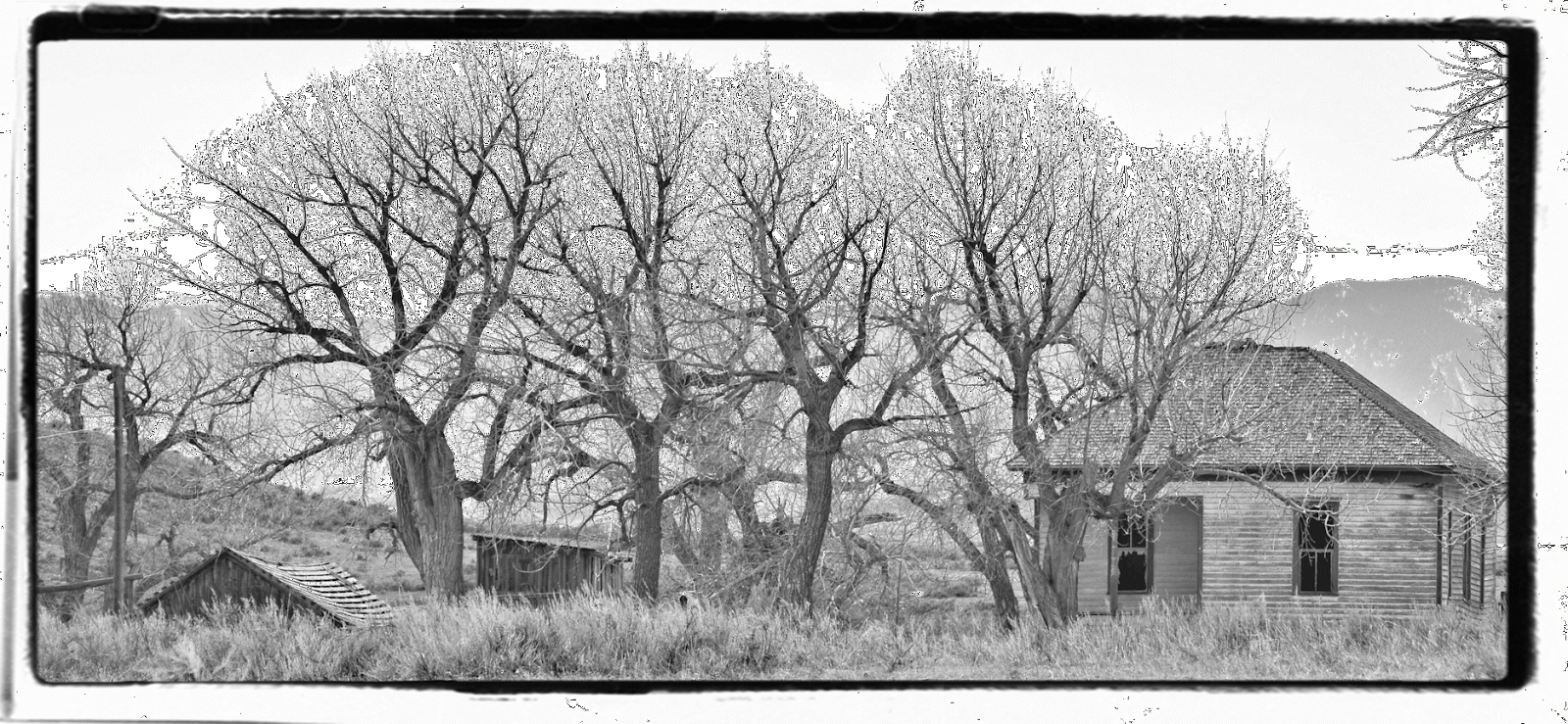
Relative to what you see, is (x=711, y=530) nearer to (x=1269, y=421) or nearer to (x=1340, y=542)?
(x=1269, y=421)

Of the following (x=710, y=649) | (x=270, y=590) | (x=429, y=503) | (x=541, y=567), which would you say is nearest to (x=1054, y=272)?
(x=710, y=649)

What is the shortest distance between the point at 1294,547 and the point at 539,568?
3.37 metres

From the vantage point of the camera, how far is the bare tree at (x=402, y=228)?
14.3 feet

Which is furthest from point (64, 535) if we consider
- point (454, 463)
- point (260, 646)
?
point (454, 463)

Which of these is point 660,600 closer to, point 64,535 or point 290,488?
point 290,488

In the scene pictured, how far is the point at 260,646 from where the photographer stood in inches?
133

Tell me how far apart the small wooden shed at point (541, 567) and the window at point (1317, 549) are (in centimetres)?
262

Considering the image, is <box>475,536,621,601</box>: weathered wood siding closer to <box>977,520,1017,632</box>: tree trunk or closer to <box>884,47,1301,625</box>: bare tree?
<box>884,47,1301,625</box>: bare tree

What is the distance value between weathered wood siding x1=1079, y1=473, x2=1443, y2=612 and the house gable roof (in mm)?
172

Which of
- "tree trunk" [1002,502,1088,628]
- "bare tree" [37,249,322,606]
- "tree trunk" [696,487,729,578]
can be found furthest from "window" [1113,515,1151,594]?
"bare tree" [37,249,322,606]

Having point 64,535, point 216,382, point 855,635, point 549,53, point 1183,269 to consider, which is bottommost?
point 855,635

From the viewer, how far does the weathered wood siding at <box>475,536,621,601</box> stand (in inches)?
176

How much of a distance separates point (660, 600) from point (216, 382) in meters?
1.76

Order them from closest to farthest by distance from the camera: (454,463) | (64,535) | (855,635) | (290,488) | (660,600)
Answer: (64,535), (855,635), (660,600), (290,488), (454,463)
